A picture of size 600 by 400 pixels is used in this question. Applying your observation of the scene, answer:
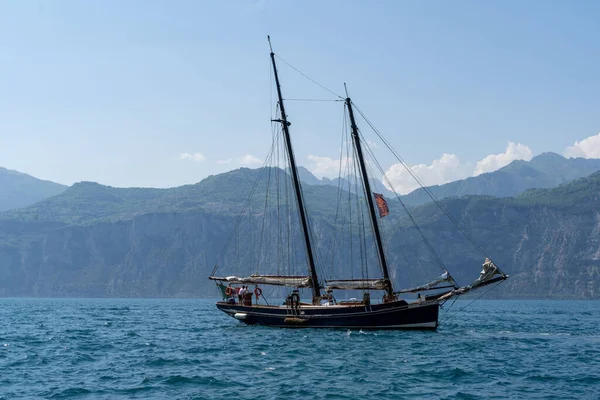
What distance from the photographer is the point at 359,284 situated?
63.9 meters

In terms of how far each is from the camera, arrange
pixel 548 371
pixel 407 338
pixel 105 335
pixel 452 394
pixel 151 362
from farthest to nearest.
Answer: pixel 105 335
pixel 407 338
pixel 151 362
pixel 548 371
pixel 452 394

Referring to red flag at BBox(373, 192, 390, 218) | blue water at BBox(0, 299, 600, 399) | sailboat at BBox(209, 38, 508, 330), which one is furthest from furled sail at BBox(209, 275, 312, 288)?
red flag at BBox(373, 192, 390, 218)

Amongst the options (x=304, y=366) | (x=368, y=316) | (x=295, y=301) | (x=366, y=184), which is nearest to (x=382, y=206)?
(x=366, y=184)

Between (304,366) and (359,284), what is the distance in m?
25.4

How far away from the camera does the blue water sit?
104ft

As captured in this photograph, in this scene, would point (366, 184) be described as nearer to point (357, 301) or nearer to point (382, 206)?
point (382, 206)

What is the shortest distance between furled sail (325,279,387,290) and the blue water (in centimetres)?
506

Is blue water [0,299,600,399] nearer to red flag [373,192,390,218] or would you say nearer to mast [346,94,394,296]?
mast [346,94,394,296]

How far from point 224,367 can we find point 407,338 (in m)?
18.4

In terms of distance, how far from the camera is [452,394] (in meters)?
30.9

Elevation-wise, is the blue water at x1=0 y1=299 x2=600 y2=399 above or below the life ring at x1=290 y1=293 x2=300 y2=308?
below

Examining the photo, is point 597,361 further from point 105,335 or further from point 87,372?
point 105,335

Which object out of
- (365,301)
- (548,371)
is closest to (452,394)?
(548,371)

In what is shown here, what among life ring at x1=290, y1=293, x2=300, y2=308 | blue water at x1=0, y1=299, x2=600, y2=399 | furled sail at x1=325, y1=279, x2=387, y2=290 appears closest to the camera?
blue water at x1=0, y1=299, x2=600, y2=399
